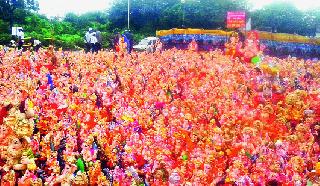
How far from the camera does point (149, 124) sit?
9.45 metres

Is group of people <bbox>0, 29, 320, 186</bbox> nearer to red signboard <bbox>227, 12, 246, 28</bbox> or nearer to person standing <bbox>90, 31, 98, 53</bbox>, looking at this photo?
person standing <bbox>90, 31, 98, 53</bbox>

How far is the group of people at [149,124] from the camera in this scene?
7012mm

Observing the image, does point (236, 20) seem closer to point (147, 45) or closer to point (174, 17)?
point (147, 45)

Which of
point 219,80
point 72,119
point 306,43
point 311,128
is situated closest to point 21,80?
point 72,119

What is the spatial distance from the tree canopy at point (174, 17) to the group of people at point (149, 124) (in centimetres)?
2031

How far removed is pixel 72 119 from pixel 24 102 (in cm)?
101

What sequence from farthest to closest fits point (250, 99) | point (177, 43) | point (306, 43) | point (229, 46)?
point (306, 43) < point (177, 43) < point (229, 46) < point (250, 99)

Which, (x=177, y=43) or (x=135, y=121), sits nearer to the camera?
(x=135, y=121)

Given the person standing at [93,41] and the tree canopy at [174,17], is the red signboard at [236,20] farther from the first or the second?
the tree canopy at [174,17]

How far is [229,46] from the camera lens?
19266mm

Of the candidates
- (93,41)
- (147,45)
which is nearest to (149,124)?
(93,41)

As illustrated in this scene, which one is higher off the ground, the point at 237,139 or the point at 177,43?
the point at 177,43

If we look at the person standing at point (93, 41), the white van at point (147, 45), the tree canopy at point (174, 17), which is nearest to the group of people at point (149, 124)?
the person standing at point (93, 41)

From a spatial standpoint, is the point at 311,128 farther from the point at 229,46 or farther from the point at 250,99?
the point at 229,46
